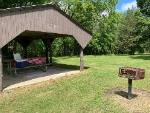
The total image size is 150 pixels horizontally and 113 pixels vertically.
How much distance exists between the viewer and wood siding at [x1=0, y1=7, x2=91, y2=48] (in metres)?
13.2

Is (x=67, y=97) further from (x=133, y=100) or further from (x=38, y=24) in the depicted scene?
(x=38, y=24)

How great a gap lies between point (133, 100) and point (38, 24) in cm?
713

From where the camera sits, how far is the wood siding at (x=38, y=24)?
13.2 metres

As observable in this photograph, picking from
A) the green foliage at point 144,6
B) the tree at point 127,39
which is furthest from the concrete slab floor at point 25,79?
the tree at point 127,39

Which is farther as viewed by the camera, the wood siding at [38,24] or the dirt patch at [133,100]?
the wood siding at [38,24]

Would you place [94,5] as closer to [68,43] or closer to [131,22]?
[68,43]

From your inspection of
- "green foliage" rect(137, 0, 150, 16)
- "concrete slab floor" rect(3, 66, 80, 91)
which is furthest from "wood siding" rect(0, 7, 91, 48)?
"green foliage" rect(137, 0, 150, 16)

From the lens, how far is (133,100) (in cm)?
1093

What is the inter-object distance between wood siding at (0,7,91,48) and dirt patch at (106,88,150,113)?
5.53 metres

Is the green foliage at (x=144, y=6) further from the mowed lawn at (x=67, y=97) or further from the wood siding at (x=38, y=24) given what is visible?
the mowed lawn at (x=67, y=97)

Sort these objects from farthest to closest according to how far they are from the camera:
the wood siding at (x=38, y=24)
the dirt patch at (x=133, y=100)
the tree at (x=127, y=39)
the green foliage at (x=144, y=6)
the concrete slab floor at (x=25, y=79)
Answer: the tree at (x=127, y=39), the green foliage at (x=144, y=6), the concrete slab floor at (x=25, y=79), the wood siding at (x=38, y=24), the dirt patch at (x=133, y=100)

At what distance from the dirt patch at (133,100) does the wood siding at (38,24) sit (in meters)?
5.53

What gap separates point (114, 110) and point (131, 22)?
149ft

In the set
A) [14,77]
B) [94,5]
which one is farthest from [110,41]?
[14,77]
